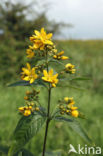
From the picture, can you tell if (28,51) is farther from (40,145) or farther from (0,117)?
(0,117)

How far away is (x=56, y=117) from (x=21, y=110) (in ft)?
0.95

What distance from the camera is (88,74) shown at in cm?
770

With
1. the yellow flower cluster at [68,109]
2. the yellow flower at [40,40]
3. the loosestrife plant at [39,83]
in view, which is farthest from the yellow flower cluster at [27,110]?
the yellow flower at [40,40]

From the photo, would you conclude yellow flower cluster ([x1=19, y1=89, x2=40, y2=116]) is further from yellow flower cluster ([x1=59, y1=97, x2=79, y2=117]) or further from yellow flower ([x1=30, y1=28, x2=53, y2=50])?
yellow flower ([x1=30, y1=28, x2=53, y2=50])

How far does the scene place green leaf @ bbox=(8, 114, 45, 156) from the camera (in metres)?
1.20

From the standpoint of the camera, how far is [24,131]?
124 centimetres

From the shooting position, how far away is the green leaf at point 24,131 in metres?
1.20

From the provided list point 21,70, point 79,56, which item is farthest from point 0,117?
point 79,56

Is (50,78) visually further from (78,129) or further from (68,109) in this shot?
(78,129)

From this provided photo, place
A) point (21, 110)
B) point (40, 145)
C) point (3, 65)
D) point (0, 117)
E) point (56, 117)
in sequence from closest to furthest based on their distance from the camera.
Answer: point (21, 110) < point (56, 117) < point (40, 145) < point (0, 117) < point (3, 65)

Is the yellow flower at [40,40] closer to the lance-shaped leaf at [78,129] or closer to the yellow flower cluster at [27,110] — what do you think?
the yellow flower cluster at [27,110]

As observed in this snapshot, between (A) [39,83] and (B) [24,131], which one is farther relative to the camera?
(A) [39,83]

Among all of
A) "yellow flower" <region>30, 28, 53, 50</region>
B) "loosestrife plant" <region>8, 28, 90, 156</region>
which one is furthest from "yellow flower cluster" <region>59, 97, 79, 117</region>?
"yellow flower" <region>30, 28, 53, 50</region>

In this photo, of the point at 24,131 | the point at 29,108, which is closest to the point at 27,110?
the point at 29,108
